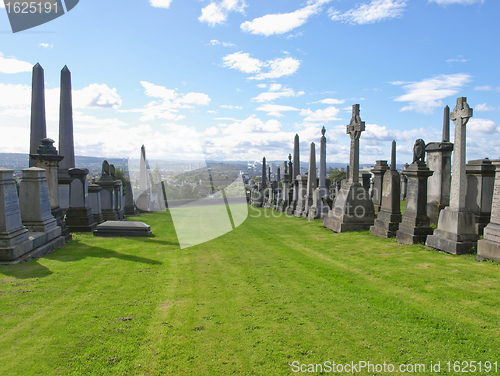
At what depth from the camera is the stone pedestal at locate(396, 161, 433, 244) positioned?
8.67 m

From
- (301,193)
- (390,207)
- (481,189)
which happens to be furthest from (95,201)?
(481,189)

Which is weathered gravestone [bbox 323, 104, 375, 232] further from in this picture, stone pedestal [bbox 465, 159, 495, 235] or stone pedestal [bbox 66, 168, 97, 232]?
stone pedestal [bbox 66, 168, 97, 232]

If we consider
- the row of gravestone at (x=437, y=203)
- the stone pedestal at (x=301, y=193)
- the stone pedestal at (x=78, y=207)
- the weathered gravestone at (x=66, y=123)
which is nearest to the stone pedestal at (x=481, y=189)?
the row of gravestone at (x=437, y=203)

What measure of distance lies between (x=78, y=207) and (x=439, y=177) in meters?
13.7

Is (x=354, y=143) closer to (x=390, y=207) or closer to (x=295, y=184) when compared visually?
(x=390, y=207)

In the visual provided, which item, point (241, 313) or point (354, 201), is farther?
point (354, 201)

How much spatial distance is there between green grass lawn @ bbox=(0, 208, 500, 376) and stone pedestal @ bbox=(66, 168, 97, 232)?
4783mm

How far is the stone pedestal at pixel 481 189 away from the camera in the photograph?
9.15 m

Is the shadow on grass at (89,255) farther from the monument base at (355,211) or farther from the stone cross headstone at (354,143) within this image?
the stone cross headstone at (354,143)

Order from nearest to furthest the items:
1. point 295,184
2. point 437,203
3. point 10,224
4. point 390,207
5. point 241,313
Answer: point 241,313
point 10,224
point 390,207
point 437,203
point 295,184

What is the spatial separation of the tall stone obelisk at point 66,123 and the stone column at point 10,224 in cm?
696

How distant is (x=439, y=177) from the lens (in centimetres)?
1124

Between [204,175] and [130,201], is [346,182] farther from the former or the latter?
[130,201]

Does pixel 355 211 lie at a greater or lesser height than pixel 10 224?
lesser
